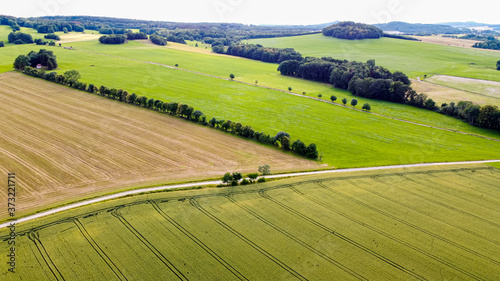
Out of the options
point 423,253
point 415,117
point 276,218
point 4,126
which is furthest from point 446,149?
point 4,126

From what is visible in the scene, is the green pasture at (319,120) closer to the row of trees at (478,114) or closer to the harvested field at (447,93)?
the row of trees at (478,114)

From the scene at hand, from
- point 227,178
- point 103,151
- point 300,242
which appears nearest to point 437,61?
point 227,178

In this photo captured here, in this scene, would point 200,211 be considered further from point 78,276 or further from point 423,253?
point 423,253

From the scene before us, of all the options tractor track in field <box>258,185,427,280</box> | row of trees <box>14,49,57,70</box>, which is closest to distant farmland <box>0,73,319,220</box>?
tractor track in field <box>258,185,427,280</box>

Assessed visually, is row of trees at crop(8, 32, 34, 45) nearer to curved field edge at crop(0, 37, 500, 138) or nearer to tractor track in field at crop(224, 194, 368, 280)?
curved field edge at crop(0, 37, 500, 138)

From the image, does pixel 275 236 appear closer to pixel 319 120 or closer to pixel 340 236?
pixel 340 236
